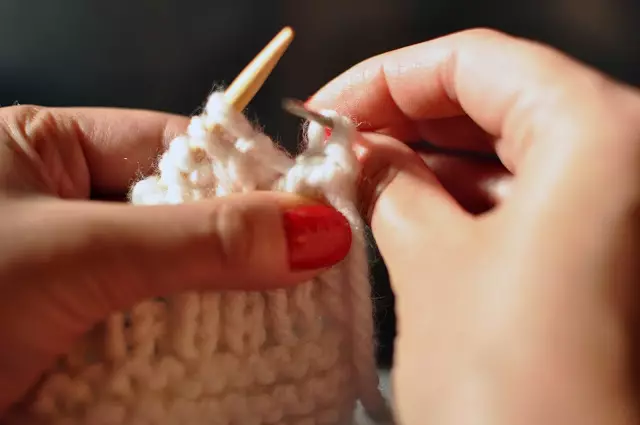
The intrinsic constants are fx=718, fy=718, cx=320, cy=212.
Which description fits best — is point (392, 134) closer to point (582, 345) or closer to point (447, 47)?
point (447, 47)

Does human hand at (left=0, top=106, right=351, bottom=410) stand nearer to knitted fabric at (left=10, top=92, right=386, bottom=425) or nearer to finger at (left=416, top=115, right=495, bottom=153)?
knitted fabric at (left=10, top=92, right=386, bottom=425)

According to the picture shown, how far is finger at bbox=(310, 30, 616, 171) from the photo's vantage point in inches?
17.9

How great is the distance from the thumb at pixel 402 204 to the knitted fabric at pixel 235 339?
2 cm

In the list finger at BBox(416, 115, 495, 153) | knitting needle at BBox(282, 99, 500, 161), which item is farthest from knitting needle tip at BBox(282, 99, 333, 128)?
finger at BBox(416, 115, 495, 153)

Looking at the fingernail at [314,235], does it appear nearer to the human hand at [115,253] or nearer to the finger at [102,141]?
the human hand at [115,253]

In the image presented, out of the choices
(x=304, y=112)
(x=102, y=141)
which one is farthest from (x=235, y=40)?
(x=304, y=112)

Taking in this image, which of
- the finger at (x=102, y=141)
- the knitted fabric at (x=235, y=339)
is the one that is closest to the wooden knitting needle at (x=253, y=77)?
the knitted fabric at (x=235, y=339)

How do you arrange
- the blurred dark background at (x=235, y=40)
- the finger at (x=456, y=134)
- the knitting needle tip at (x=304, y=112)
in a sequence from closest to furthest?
the knitting needle tip at (x=304, y=112), the finger at (x=456, y=134), the blurred dark background at (x=235, y=40)

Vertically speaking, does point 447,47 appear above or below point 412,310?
above

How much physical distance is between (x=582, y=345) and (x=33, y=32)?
0.67 m

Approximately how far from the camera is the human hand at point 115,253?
16.6 inches

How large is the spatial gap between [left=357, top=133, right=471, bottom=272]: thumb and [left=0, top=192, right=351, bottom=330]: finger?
4 cm

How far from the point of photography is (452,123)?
2.11ft

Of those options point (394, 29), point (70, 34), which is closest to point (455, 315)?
point (394, 29)
